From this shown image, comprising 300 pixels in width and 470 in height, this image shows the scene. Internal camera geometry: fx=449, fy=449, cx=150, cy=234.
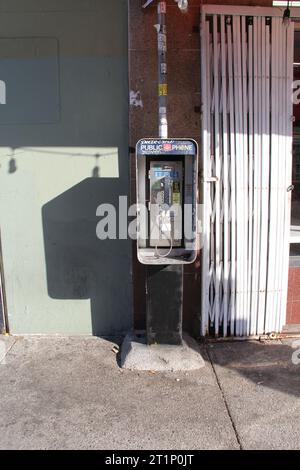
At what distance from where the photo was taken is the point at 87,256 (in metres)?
3.99

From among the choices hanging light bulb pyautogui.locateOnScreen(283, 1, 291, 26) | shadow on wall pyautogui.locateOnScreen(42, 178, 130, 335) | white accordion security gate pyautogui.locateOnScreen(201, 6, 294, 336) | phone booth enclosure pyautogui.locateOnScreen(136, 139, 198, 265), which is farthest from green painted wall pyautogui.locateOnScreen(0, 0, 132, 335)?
hanging light bulb pyautogui.locateOnScreen(283, 1, 291, 26)

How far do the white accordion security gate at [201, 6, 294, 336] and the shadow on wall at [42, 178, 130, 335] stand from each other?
767 millimetres

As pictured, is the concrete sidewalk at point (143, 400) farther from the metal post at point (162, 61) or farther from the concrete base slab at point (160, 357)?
the metal post at point (162, 61)

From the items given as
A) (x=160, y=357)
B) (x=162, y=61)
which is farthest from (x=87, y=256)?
(x=162, y=61)

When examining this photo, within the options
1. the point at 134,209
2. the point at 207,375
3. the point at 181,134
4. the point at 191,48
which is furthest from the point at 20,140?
the point at 207,375

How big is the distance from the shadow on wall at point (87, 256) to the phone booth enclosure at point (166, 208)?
407 mm

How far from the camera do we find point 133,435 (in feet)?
9.14

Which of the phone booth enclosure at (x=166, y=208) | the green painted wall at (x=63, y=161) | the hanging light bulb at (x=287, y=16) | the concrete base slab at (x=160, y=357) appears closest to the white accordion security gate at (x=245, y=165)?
the hanging light bulb at (x=287, y=16)

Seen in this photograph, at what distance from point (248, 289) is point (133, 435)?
1.72m

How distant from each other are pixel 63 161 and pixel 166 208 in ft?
3.31

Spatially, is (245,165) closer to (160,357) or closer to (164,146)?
(164,146)

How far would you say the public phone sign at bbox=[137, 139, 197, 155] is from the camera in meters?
3.25

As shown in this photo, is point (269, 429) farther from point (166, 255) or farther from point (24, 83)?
point (24, 83)

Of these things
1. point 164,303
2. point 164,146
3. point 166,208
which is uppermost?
point 164,146
